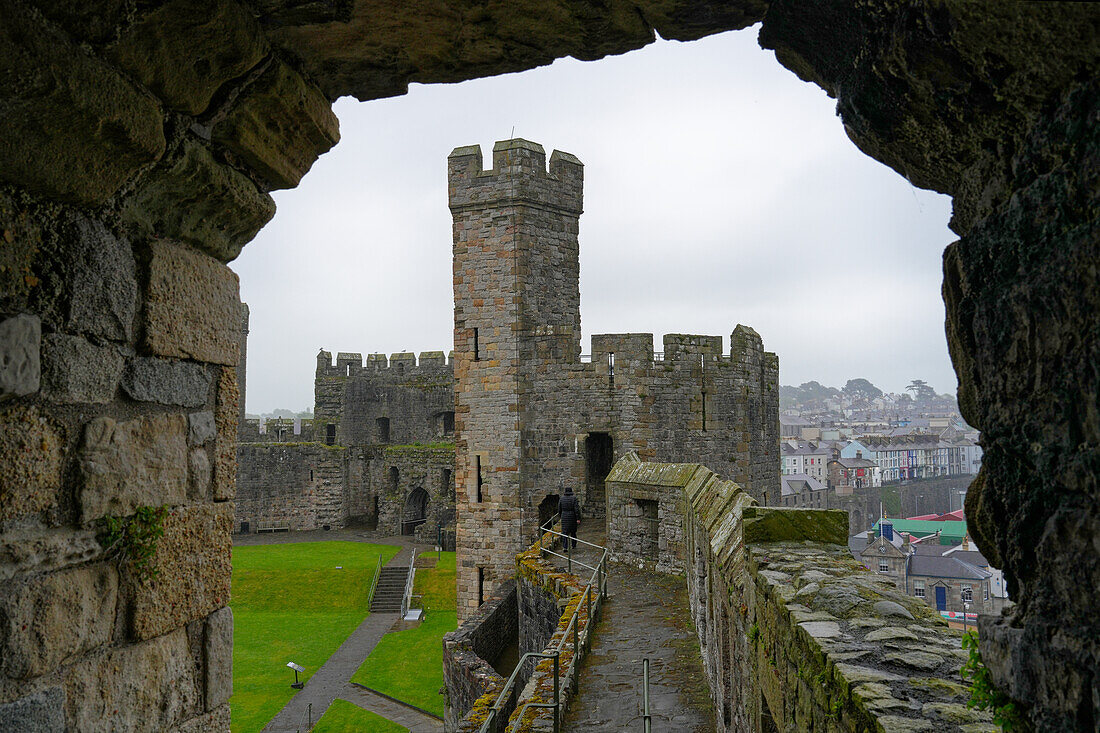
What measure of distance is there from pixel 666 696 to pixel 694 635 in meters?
1.83

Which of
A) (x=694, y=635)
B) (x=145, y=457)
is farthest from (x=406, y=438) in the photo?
(x=145, y=457)

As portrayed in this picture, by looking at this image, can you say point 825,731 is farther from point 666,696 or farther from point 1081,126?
point 666,696

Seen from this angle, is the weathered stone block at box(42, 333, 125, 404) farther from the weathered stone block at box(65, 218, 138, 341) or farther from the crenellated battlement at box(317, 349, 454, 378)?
the crenellated battlement at box(317, 349, 454, 378)

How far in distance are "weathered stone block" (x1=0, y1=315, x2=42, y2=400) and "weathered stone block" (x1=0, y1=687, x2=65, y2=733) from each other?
2.37 ft

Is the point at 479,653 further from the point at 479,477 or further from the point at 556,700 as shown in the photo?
the point at 556,700

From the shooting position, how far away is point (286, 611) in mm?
20859

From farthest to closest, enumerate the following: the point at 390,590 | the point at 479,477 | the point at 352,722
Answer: the point at 390,590 → the point at 479,477 → the point at 352,722

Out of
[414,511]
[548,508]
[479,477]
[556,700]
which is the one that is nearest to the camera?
[556,700]

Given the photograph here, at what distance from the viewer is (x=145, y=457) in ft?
7.39

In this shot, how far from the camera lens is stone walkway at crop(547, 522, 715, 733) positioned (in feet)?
22.6

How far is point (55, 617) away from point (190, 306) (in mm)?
1034

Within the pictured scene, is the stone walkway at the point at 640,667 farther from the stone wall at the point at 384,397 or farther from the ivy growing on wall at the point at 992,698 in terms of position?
the stone wall at the point at 384,397

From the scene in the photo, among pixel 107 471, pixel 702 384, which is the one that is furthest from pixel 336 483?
pixel 107 471

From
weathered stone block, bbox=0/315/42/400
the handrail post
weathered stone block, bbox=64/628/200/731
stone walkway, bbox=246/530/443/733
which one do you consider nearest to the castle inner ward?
stone walkway, bbox=246/530/443/733
